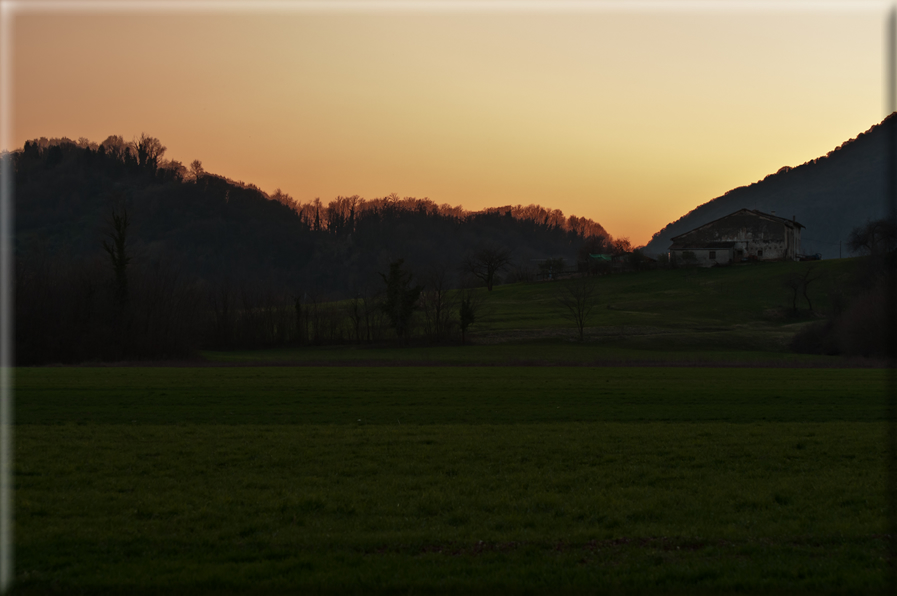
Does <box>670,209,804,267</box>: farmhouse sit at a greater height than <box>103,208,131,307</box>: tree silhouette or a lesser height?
greater

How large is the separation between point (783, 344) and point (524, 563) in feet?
248

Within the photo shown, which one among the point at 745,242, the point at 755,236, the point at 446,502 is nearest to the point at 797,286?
the point at 745,242

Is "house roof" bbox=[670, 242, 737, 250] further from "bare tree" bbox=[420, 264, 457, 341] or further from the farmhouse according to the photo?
"bare tree" bbox=[420, 264, 457, 341]

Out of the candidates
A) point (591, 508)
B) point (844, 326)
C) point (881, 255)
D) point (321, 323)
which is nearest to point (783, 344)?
point (844, 326)

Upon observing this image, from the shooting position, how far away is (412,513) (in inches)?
409

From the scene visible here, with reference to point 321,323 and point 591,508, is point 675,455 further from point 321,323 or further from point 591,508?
point 321,323

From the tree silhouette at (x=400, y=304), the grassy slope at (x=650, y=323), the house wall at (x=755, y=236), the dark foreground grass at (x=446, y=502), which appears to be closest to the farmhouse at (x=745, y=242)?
the house wall at (x=755, y=236)

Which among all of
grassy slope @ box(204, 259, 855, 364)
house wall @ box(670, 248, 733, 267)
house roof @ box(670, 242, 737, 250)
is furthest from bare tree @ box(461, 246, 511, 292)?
house wall @ box(670, 248, 733, 267)

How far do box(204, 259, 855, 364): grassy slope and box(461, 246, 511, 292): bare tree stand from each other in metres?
7.22

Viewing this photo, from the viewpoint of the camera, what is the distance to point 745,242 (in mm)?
128375

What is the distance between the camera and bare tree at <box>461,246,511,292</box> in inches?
5399

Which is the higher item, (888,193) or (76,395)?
(888,193)

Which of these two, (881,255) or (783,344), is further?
(881,255)

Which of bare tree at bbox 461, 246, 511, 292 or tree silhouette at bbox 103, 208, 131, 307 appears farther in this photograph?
bare tree at bbox 461, 246, 511, 292
